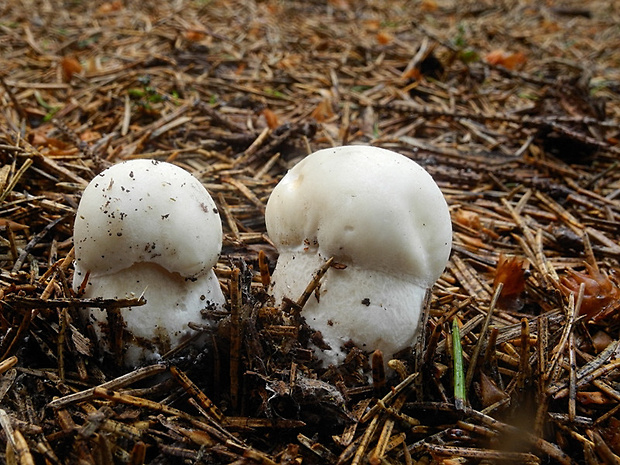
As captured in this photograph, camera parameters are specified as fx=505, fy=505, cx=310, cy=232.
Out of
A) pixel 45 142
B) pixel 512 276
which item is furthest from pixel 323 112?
pixel 512 276

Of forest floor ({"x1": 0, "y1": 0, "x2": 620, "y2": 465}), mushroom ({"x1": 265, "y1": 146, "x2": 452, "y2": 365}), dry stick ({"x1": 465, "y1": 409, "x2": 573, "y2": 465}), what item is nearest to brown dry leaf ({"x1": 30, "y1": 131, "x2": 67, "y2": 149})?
forest floor ({"x1": 0, "y1": 0, "x2": 620, "y2": 465})

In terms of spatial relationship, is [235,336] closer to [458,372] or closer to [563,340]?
[458,372]

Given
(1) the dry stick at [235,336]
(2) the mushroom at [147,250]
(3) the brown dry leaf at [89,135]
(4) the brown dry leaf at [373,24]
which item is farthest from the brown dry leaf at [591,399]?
(4) the brown dry leaf at [373,24]

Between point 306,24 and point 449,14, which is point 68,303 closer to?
point 306,24

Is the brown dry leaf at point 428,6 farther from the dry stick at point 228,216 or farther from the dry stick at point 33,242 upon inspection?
the dry stick at point 33,242

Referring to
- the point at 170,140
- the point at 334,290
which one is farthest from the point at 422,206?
the point at 170,140
